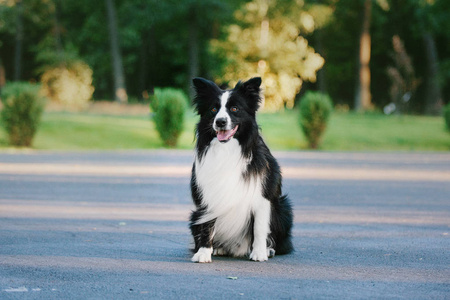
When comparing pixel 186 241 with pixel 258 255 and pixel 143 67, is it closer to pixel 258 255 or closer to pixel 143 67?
pixel 258 255

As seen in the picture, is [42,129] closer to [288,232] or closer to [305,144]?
[305,144]

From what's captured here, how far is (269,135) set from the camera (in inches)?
1347

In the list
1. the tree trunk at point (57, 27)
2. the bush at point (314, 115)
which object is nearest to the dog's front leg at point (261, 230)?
the bush at point (314, 115)

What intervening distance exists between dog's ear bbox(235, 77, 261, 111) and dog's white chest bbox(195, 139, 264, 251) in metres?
0.39

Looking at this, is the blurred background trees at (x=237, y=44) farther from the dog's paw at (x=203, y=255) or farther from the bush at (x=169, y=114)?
the dog's paw at (x=203, y=255)

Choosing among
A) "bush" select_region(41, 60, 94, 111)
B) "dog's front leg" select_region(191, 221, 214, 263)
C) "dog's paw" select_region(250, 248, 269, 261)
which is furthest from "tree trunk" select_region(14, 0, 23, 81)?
"dog's paw" select_region(250, 248, 269, 261)

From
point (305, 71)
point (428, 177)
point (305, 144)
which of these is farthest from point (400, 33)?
point (428, 177)

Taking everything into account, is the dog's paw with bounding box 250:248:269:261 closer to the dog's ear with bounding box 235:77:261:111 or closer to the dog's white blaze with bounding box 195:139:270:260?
the dog's white blaze with bounding box 195:139:270:260

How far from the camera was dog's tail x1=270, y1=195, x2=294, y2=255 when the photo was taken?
23.9ft

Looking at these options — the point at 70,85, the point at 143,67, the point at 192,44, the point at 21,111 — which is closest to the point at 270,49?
the point at 192,44

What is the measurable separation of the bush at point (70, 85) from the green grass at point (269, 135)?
7.73 meters

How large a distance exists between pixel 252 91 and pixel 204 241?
1.46 m

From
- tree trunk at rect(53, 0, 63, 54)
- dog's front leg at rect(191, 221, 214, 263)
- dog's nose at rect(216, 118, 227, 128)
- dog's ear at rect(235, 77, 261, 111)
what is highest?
tree trunk at rect(53, 0, 63, 54)

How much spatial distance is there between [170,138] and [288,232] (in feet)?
76.6
